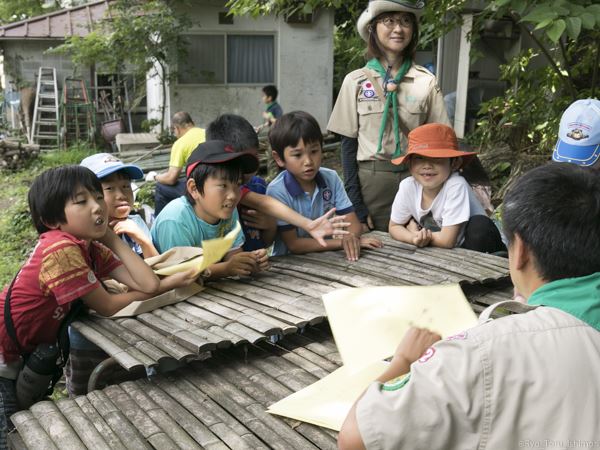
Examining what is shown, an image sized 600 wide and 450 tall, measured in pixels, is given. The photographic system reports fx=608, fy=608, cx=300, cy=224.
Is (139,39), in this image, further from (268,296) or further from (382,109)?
(268,296)

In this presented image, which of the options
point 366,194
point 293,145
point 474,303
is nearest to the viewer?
point 474,303

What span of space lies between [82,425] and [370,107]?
2534 millimetres

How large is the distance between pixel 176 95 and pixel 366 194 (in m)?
8.97

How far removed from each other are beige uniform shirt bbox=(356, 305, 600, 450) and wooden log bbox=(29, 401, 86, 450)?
81 cm

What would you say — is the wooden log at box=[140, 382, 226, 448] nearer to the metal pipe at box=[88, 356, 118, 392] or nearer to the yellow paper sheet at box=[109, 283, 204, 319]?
the metal pipe at box=[88, 356, 118, 392]

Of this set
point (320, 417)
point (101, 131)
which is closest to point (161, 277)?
point (320, 417)

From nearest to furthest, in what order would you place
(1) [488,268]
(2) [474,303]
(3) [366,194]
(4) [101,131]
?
1. (2) [474,303]
2. (1) [488,268]
3. (3) [366,194]
4. (4) [101,131]

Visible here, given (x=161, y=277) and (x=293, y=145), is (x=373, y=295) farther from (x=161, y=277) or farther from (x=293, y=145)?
(x=293, y=145)

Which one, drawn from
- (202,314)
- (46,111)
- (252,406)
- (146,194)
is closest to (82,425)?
(252,406)

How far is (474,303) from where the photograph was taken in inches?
92.2

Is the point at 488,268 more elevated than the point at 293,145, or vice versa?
the point at 293,145

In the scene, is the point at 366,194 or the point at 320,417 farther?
the point at 366,194

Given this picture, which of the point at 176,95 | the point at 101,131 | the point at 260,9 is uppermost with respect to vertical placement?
the point at 260,9

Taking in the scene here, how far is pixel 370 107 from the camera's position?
3559mm
